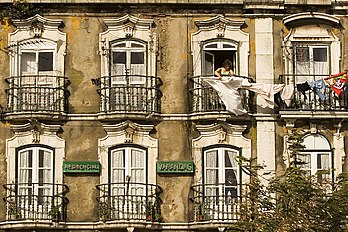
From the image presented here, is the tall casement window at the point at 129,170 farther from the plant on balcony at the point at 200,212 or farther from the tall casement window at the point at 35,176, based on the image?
the tall casement window at the point at 35,176

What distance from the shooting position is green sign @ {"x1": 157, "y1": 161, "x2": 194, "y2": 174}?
32750 mm

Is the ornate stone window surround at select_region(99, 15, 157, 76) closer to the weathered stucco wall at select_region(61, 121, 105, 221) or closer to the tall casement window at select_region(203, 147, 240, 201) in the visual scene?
→ the weathered stucco wall at select_region(61, 121, 105, 221)

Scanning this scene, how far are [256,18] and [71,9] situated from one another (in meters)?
5.75

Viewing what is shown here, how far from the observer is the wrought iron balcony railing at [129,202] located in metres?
32.1

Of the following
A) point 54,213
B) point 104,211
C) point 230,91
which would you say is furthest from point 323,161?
point 54,213

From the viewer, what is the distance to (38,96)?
3297 centimetres

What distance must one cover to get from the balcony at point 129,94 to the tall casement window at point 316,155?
4670 mm

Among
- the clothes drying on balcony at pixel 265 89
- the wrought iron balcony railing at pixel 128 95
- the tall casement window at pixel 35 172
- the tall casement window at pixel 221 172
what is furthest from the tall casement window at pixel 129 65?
the clothes drying on balcony at pixel 265 89

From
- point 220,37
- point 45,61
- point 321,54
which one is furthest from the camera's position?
point 321,54

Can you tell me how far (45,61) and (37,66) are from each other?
291 mm

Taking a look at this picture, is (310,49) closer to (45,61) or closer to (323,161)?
(323,161)

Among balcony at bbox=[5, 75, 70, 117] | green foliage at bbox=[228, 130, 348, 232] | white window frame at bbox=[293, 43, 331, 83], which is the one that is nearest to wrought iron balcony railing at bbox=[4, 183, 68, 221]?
balcony at bbox=[5, 75, 70, 117]

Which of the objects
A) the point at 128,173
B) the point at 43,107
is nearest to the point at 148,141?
the point at 128,173

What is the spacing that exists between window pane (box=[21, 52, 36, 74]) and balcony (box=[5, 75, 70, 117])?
312 millimetres
